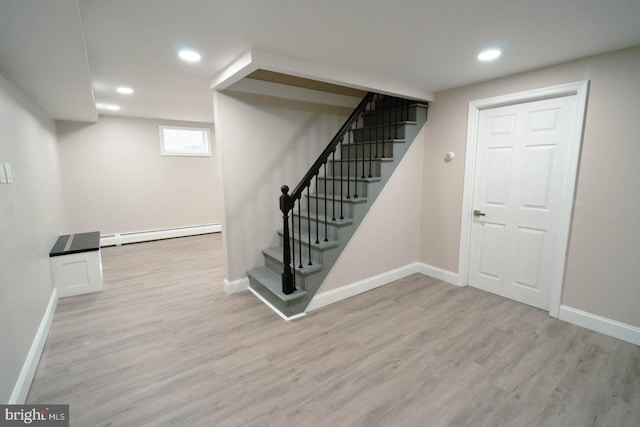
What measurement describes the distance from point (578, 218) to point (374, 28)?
95.3 inches

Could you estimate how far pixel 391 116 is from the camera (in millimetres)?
3912

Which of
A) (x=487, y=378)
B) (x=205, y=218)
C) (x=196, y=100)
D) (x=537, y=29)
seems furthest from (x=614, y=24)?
(x=205, y=218)

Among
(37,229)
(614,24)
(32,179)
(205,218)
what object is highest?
(614,24)

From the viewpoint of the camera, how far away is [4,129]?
2.12 metres

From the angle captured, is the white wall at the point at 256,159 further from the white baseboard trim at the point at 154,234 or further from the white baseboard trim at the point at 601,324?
the white baseboard trim at the point at 154,234

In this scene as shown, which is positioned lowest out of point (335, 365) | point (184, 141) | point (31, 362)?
point (335, 365)

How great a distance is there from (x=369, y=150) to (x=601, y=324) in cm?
278

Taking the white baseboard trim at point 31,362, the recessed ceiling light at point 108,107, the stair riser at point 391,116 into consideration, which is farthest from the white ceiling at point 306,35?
the white baseboard trim at point 31,362

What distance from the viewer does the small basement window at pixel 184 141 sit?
5.68 metres

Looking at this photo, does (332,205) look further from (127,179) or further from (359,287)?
(127,179)

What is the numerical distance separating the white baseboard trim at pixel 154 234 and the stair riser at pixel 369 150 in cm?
381

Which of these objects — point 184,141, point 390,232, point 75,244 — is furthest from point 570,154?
point 184,141

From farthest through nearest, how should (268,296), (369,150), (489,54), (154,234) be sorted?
(154,234) < (369,150) < (268,296) < (489,54)

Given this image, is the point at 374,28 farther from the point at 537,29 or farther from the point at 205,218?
the point at 205,218
